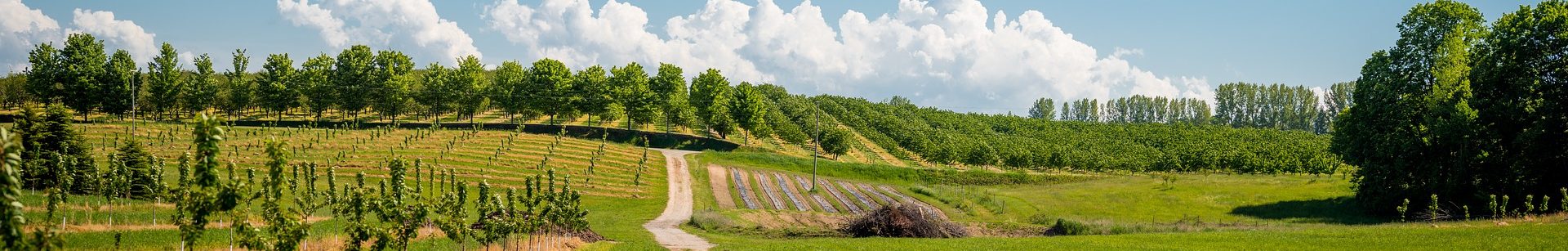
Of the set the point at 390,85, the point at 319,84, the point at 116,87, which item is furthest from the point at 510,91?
the point at 116,87

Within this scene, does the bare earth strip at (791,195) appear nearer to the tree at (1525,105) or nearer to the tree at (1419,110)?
the tree at (1419,110)

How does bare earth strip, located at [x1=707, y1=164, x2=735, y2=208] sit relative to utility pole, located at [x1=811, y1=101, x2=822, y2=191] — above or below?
below

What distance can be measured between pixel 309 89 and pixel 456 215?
3635 inches

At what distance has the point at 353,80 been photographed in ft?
350

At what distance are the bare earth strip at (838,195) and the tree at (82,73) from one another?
271 feet

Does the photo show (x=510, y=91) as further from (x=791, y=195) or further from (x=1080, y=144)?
(x=1080, y=144)

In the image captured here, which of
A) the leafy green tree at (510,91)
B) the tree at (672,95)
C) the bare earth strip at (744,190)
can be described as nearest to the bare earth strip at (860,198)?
the bare earth strip at (744,190)

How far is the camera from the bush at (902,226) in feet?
147

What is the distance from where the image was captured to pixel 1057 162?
11656 centimetres

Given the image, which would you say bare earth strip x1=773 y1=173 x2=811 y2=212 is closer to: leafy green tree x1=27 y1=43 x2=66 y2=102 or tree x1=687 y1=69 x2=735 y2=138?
tree x1=687 y1=69 x2=735 y2=138

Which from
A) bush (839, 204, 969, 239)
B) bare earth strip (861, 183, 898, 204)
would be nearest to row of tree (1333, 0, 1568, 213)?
bush (839, 204, 969, 239)

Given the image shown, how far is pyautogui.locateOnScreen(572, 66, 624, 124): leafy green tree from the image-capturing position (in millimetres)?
107812

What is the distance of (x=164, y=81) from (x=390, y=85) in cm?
2637

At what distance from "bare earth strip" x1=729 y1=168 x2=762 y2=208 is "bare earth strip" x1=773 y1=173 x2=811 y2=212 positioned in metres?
3.08
